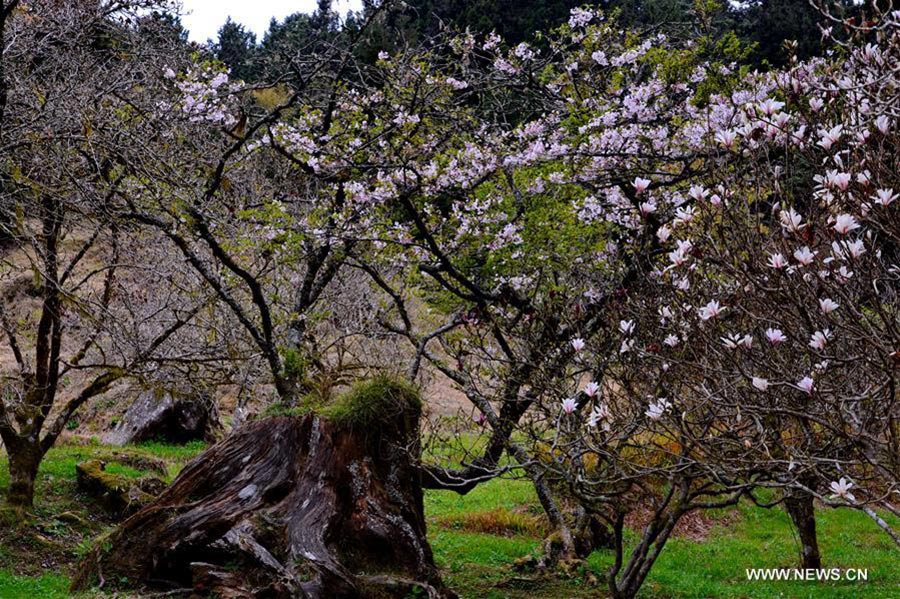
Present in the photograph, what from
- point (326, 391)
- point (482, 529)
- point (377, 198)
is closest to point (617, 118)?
point (377, 198)

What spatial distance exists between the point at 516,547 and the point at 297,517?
650 centimetres

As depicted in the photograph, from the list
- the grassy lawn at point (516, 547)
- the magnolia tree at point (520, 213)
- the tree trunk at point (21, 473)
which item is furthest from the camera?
the tree trunk at point (21, 473)

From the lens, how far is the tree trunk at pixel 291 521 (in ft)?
21.4

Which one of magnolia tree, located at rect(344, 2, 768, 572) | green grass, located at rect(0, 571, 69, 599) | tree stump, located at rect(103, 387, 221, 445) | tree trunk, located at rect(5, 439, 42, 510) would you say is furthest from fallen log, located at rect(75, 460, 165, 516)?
tree stump, located at rect(103, 387, 221, 445)

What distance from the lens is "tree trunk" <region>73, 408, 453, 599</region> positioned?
21.4 feet

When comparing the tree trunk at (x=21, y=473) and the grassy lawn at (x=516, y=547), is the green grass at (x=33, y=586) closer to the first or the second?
the grassy lawn at (x=516, y=547)

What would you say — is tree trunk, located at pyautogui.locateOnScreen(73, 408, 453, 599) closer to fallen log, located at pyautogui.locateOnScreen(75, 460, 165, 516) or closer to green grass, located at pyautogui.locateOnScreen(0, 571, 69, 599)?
green grass, located at pyautogui.locateOnScreen(0, 571, 69, 599)

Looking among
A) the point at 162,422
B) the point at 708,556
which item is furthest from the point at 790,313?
the point at 162,422

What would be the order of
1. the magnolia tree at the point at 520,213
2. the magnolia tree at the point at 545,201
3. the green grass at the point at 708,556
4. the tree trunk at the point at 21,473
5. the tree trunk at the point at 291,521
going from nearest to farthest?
1. the tree trunk at the point at 291,521
2. the magnolia tree at the point at 520,213
3. the magnolia tree at the point at 545,201
4. the green grass at the point at 708,556
5. the tree trunk at the point at 21,473

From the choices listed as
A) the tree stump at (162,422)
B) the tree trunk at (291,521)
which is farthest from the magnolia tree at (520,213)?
the tree stump at (162,422)

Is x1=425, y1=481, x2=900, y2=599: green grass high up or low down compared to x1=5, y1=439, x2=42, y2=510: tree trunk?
down

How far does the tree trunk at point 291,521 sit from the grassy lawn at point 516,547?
147 centimetres

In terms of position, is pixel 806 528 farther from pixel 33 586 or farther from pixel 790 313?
pixel 33 586

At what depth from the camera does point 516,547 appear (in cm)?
1270
